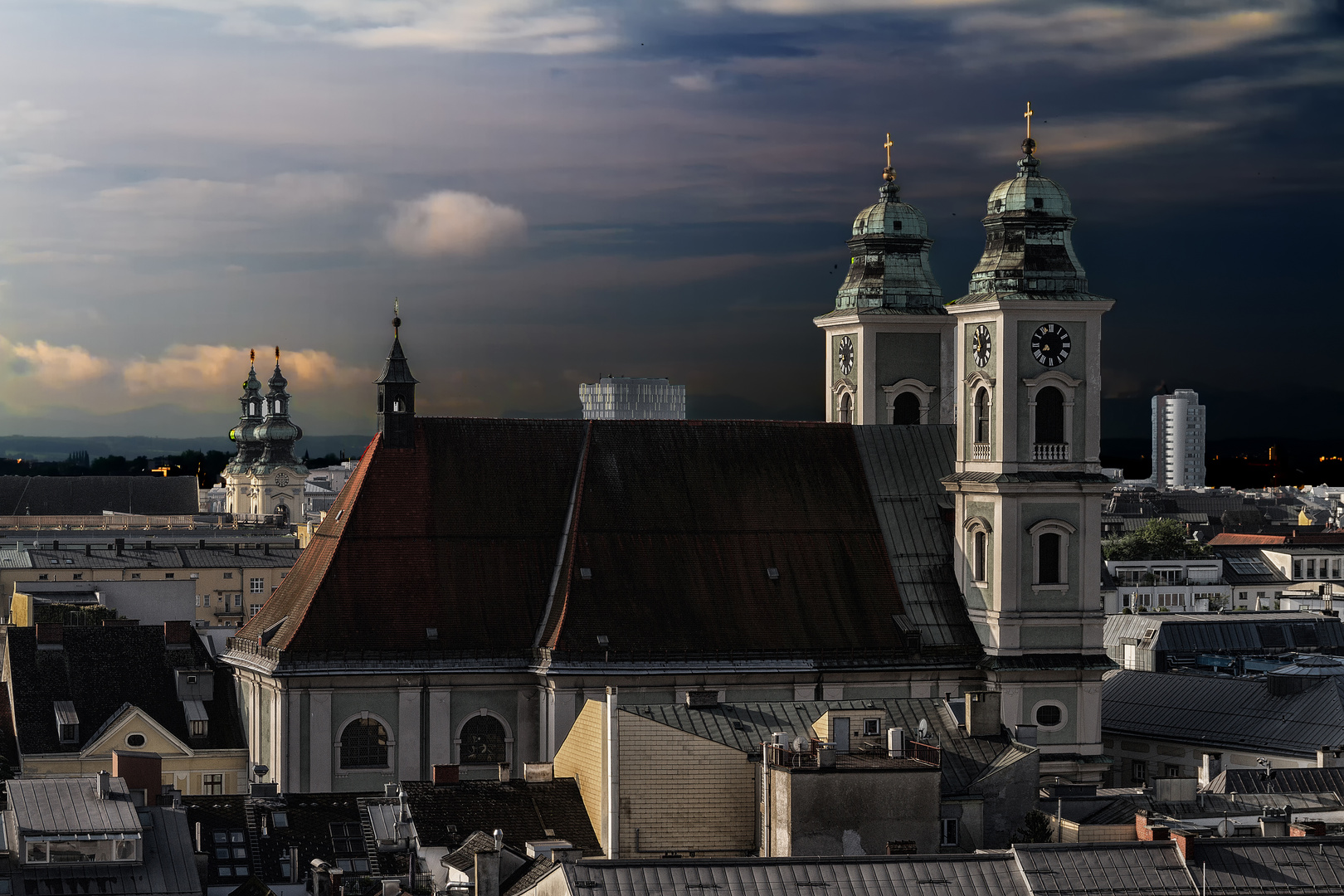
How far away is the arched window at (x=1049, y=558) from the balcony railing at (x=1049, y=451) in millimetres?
2352

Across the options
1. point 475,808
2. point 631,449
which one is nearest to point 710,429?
point 631,449

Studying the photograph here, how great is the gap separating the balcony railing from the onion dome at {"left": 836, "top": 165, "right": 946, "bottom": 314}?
11.3 m

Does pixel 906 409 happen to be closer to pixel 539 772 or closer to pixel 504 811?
pixel 539 772

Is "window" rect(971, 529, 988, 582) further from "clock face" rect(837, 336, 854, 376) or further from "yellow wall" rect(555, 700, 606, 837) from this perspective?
"yellow wall" rect(555, 700, 606, 837)

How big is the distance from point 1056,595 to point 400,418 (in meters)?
21.2

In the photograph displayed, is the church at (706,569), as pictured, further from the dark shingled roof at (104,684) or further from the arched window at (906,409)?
the dark shingled roof at (104,684)

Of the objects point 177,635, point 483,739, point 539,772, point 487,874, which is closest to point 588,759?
point 539,772

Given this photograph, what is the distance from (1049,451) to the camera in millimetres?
80812

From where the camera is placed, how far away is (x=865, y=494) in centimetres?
8369

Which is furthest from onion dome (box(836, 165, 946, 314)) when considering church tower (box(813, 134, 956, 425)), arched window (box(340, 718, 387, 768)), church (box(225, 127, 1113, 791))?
arched window (box(340, 718, 387, 768))

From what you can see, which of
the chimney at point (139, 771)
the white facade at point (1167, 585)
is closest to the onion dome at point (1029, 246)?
the chimney at point (139, 771)

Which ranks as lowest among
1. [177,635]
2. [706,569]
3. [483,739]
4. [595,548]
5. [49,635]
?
[483,739]

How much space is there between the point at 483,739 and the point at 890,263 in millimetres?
24432

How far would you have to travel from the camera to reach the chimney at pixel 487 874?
178 feet
